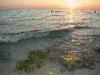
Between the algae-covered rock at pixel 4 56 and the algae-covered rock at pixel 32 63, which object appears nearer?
the algae-covered rock at pixel 32 63

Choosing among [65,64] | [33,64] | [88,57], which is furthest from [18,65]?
[88,57]

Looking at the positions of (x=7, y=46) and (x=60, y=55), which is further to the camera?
(x=7, y=46)

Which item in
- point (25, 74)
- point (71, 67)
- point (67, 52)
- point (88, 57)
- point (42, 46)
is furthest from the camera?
point (42, 46)

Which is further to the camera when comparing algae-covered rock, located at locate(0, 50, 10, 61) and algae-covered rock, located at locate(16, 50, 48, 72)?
algae-covered rock, located at locate(0, 50, 10, 61)

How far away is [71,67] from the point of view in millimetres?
8578

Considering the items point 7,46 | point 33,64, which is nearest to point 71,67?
point 33,64

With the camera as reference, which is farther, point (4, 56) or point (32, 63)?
point (4, 56)

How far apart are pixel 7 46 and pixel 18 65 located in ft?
14.6

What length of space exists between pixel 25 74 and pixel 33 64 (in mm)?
852

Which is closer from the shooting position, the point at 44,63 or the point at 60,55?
the point at 44,63

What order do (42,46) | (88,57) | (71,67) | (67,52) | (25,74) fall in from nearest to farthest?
(25,74), (71,67), (88,57), (67,52), (42,46)

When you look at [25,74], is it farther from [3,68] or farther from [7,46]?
[7,46]

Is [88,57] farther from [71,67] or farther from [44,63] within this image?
[44,63]

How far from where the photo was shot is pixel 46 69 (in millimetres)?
8391
